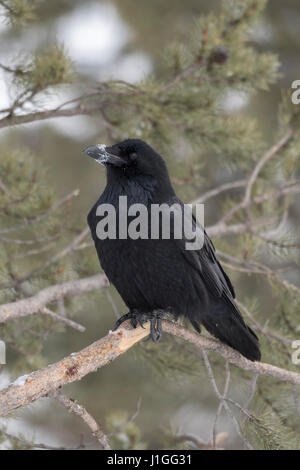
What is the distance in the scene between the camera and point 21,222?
414 centimetres

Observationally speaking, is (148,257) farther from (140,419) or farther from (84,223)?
(140,419)

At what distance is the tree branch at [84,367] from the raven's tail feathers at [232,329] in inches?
2.6

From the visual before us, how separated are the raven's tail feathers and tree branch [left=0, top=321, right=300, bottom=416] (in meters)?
0.07

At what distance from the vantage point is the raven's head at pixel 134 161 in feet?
12.3

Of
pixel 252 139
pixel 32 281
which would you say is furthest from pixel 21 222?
pixel 252 139

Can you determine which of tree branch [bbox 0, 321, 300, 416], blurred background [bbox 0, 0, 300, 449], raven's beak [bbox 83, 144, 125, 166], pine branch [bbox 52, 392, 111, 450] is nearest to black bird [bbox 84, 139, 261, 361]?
raven's beak [bbox 83, 144, 125, 166]

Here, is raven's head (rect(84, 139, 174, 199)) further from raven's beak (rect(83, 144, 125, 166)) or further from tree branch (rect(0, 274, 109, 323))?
tree branch (rect(0, 274, 109, 323))

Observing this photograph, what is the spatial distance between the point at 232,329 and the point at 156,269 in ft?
2.08

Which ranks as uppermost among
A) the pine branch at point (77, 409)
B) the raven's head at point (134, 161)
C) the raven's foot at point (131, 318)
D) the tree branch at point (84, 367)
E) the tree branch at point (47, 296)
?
the raven's head at point (134, 161)

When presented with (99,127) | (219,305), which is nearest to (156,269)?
Answer: (219,305)

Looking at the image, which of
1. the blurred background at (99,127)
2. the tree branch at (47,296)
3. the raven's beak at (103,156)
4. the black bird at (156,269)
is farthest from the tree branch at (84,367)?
the blurred background at (99,127)

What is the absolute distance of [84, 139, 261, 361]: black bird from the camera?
3.54m

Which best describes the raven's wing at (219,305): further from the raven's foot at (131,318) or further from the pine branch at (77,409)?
the pine branch at (77,409)
